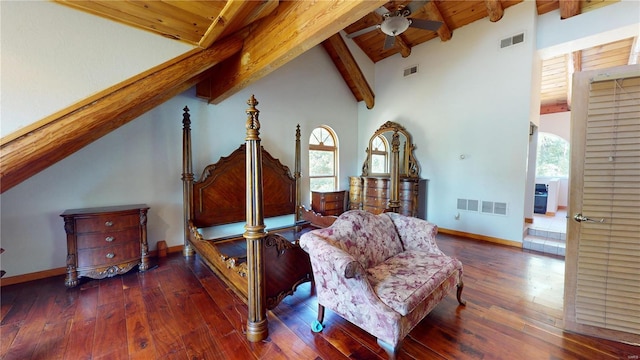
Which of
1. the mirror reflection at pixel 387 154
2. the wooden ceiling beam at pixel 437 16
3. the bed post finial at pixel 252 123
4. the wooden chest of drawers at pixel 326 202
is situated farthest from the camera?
the mirror reflection at pixel 387 154

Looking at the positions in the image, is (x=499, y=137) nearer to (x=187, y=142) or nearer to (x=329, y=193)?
(x=329, y=193)

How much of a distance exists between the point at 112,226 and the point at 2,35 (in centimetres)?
206

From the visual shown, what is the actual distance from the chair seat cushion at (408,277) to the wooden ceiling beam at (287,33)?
1882mm

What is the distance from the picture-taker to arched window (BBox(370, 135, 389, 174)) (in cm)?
583

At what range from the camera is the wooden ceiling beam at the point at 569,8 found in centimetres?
348

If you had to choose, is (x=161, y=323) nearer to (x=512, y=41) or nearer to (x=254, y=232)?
(x=254, y=232)

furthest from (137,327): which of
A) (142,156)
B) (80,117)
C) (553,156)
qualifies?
(553,156)

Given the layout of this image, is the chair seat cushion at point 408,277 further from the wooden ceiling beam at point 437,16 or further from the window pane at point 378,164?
the wooden ceiling beam at point 437,16

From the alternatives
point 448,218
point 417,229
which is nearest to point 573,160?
point 417,229

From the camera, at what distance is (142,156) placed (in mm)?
3336

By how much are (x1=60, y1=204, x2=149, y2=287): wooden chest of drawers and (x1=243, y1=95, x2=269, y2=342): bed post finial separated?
1967 mm

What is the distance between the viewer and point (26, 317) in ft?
6.79

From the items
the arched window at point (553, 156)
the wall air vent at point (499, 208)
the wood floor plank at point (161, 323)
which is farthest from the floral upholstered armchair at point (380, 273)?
the arched window at point (553, 156)

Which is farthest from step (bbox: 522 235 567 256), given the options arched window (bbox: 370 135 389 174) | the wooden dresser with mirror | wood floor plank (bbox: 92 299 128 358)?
wood floor plank (bbox: 92 299 128 358)
